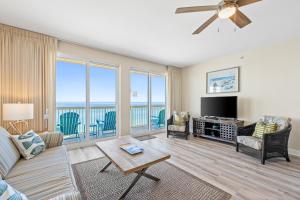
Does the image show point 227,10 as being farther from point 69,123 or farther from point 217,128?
point 69,123

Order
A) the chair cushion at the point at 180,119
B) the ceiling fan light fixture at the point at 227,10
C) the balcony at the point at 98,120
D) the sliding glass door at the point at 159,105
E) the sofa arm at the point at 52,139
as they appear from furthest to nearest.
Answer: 1. the sliding glass door at the point at 159,105
2. the chair cushion at the point at 180,119
3. the balcony at the point at 98,120
4. the sofa arm at the point at 52,139
5. the ceiling fan light fixture at the point at 227,10

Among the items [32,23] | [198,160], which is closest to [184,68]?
[198,160]

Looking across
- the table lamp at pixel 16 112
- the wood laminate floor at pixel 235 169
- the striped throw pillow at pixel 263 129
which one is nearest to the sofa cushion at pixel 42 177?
the table lamp at pixel 16 112

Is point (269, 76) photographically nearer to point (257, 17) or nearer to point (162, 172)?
point (257, 17)

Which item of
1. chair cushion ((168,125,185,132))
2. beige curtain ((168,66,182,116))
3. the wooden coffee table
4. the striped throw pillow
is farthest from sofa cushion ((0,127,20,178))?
beige curtain ((168,66,182,116))

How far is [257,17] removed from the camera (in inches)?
93.6

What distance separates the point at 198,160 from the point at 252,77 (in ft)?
8.76

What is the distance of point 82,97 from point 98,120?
1072 mm

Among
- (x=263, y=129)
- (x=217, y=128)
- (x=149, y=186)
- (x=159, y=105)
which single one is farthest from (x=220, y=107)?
(x=149, y=186)

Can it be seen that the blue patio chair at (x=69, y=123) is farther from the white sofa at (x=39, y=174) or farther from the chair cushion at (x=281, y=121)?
the chair cushion at (x=281, y=121)

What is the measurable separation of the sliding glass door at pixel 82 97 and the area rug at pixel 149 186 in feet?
5.42

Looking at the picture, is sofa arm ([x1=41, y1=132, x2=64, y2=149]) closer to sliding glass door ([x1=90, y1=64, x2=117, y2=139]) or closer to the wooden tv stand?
sliding glass door ([x1=90, y1=64, x2=117, y2=139])

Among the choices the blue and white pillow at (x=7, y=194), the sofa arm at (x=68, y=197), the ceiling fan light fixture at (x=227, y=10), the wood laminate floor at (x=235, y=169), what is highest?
the ceiling fan light fixture at (x=227, y=10)

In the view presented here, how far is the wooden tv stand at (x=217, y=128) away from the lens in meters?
3.80
